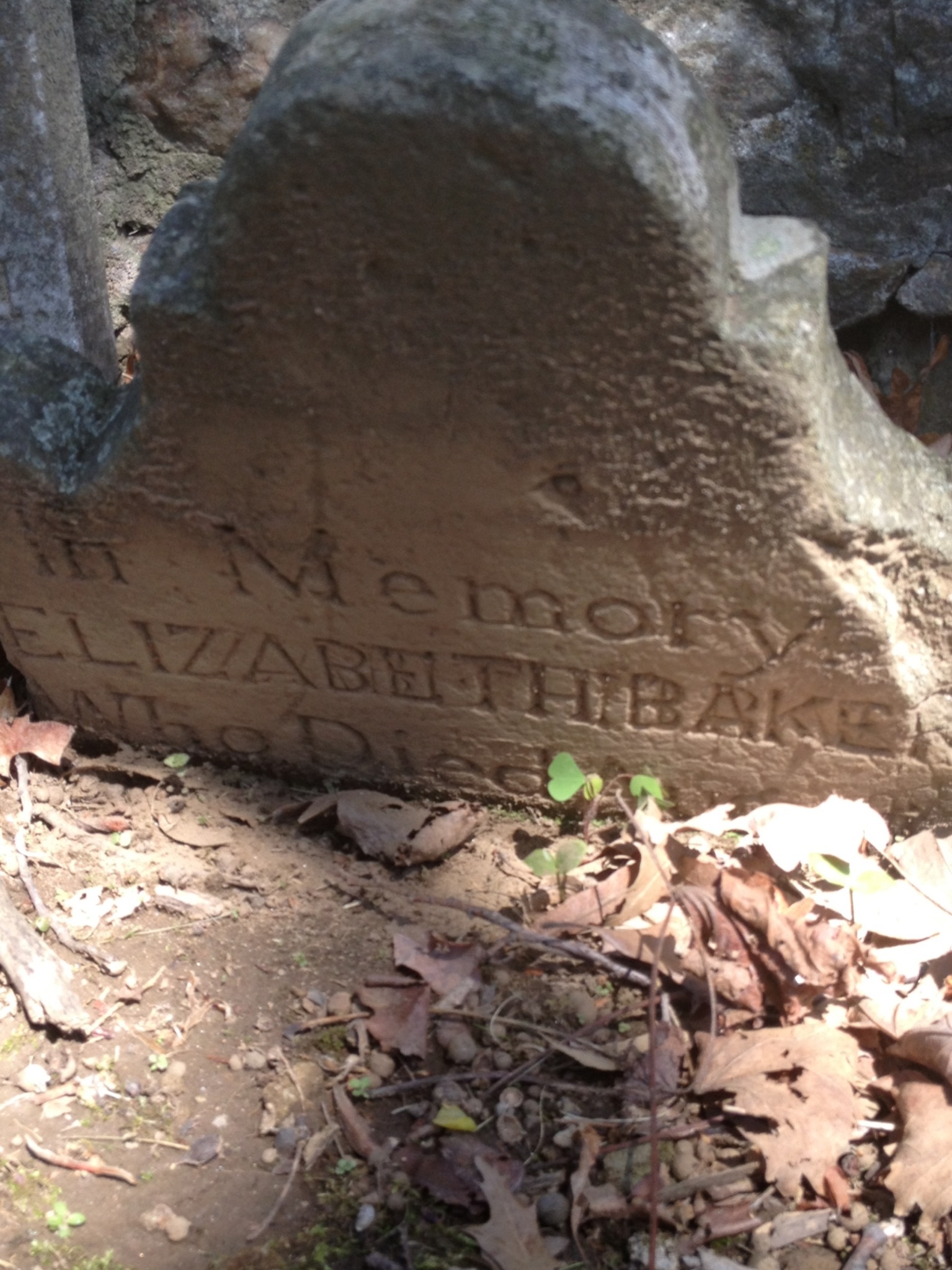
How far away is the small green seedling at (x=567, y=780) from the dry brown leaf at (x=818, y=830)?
0.28 metres

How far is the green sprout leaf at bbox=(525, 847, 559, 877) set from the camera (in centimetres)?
213

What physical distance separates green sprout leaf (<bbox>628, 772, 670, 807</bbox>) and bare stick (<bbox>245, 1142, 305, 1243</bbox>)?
0.81 meters

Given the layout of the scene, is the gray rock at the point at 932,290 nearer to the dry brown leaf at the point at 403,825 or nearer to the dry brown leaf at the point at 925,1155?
the dry brown leaf at the point at 403,825

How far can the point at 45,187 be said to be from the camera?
269 cm

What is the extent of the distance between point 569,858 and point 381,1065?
0.46 metres

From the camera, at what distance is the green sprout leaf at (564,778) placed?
2205 millimetres

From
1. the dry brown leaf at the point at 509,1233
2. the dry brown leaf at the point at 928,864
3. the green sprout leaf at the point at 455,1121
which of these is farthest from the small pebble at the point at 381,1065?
the dry brown leaf at the point at 928,864

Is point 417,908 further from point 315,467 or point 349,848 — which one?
point 315,467

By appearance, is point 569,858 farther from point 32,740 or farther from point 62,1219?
point 32,740

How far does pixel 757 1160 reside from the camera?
5.89 ft

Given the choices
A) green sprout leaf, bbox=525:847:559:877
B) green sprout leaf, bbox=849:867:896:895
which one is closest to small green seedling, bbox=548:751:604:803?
green sprout leaf, bbox=525:847:559:877

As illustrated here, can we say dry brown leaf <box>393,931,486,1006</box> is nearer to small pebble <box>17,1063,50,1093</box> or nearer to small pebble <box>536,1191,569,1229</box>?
small pebble <box>536,1191,569,1229</box>

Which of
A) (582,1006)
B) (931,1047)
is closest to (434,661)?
(582,1006)

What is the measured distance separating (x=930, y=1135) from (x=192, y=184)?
1.74 metres
